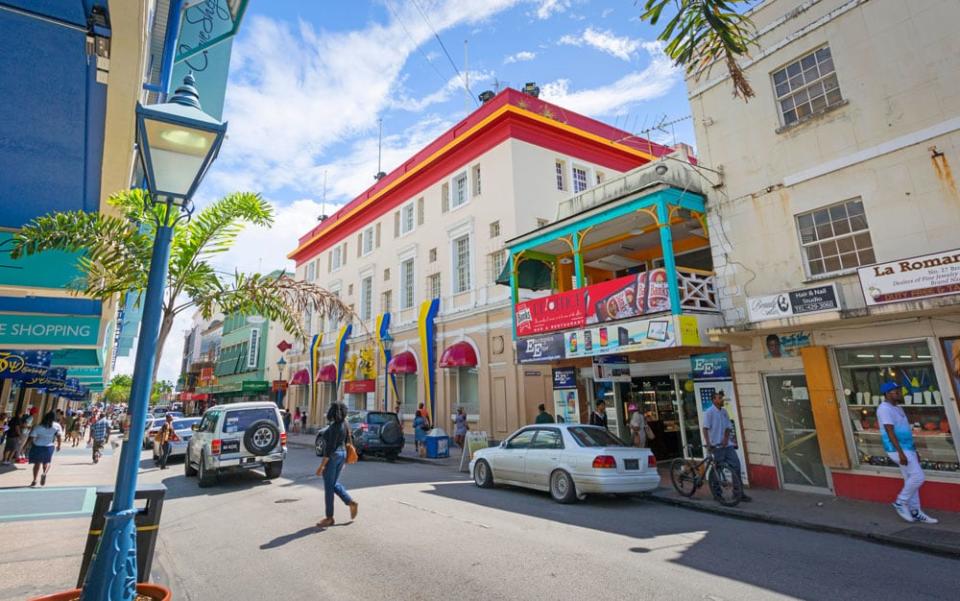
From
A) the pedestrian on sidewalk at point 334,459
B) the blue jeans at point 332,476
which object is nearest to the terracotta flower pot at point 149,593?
the pedestrian on sidewalk at point 334,459

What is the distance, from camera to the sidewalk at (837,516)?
7016 mm

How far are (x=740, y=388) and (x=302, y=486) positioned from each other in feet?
34.6

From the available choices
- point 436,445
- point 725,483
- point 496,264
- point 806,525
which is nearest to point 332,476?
point 725,483

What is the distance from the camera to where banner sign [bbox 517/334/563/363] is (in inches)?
568

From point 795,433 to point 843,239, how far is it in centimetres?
422

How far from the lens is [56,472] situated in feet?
52.7

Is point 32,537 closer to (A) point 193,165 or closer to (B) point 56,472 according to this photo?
→ (A) point 193,165

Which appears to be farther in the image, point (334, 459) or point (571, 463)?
point (571, 463)

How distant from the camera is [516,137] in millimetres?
20969

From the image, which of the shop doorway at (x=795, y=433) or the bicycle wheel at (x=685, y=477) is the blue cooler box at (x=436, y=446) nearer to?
the bicycle wheel at (x=685, y=477)

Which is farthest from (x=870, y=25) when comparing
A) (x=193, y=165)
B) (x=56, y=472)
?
(x=56, y=472)

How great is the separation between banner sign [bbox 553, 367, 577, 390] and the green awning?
3382 millimetres

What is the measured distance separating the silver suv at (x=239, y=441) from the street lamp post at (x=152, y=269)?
9452 mm

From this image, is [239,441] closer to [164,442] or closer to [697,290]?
[164,442]
